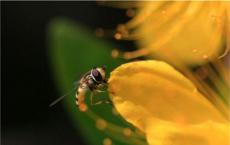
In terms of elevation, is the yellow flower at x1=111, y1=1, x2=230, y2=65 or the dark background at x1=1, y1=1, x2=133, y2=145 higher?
the yellow flower at x1=111, y1=1, x2=230, y2=65

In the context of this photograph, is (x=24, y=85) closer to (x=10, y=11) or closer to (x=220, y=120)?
(x=10, y=11)

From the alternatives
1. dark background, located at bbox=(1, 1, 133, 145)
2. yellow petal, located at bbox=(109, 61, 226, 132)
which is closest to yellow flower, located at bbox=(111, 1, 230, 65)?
yellow petal, located at bbox=(109, 61, 226, 132)

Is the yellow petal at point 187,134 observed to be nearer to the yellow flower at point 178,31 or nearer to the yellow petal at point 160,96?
the yellow petal at point 160,96

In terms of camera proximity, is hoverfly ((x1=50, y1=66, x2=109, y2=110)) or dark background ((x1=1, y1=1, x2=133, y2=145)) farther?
dark background ((x1=1, y1=1, x2=133, y2=145))

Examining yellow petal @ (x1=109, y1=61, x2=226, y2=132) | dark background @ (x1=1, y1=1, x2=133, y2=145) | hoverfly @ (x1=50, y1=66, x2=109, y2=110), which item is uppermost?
yellow petal @ (x1=109, y1=61, x2=226, y2=132)

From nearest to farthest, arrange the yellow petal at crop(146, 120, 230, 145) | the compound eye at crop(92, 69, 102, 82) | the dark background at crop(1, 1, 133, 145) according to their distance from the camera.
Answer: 1. the yellow petal at crop(146, 120, 230, 145)
2. the compound eye at crop(92, 69, 102, 82)
3. the dark background at crop(1, 1, 133, 145)

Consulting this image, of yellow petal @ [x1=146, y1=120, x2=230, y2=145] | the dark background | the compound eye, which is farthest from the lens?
the dark background

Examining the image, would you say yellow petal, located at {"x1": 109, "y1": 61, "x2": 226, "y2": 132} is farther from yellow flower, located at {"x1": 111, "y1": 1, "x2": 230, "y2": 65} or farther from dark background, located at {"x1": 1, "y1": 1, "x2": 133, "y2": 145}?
dark background, located at {"x1": 1, "y1": 1, "x2": 133, "y2": 145}
